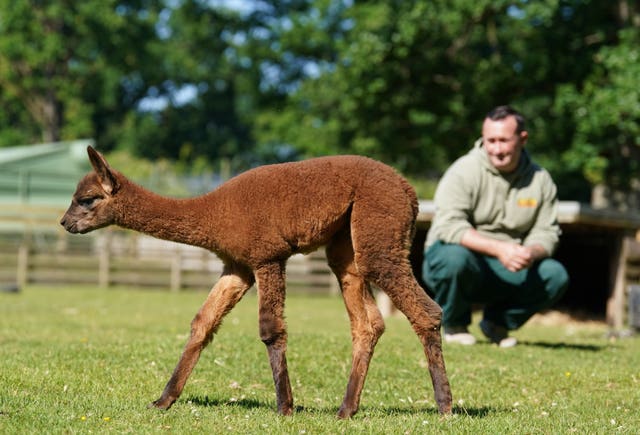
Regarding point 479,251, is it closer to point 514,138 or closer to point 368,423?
point 514,138

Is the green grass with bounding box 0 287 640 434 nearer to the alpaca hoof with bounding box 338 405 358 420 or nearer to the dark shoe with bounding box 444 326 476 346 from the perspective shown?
the alpaca hoof with bounding box 338 405 358 420

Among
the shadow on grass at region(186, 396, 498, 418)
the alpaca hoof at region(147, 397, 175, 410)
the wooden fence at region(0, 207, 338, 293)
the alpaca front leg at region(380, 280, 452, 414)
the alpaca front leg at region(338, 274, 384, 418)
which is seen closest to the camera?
the alpaca front leg at region(380, 280, 452, 414)

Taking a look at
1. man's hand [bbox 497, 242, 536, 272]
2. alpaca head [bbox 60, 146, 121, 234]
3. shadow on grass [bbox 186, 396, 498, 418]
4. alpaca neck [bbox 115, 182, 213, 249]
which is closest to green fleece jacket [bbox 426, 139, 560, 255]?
man's hand [bbox 497, 242, 536, 272]

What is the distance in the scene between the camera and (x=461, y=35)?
24.6m

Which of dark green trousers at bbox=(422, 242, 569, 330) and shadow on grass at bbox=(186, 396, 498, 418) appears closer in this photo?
shadow on grass at bbox=(186, 396, 498, 418)

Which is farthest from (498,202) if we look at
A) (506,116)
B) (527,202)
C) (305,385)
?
(305,385)

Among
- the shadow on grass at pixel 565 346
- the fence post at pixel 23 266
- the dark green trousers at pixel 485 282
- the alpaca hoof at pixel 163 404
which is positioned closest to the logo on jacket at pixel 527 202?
the dark green trousers at pixel 485 282

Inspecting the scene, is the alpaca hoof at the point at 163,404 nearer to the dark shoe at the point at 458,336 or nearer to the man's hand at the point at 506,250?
the man's hand at the point at 506,250

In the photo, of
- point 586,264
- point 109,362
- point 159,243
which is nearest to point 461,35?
point 586,264

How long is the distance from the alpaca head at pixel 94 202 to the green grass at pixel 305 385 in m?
1.21

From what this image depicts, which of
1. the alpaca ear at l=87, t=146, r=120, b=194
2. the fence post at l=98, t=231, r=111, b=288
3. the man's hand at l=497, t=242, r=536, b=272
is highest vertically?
the alpaca ear at l=87, t=146, r=120, b=194

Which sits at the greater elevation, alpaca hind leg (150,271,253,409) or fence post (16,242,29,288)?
alpaca hind leg (150,271,253,409)

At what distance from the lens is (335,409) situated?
6.82 metres

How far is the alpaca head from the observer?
6270 mm
